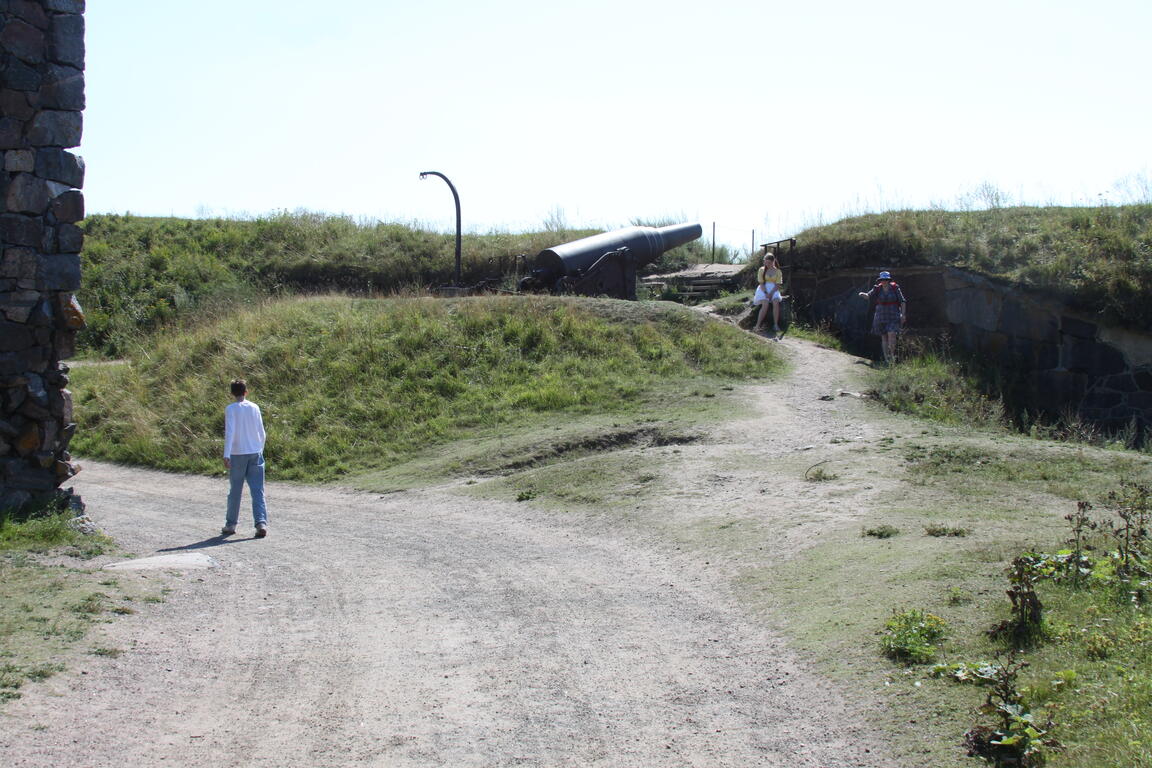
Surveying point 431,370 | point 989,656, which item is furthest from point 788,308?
point 989,656

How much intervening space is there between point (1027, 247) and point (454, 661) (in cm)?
1792

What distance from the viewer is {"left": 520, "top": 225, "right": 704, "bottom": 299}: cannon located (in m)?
21.1

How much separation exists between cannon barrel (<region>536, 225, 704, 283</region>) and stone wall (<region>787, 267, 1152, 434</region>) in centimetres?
474

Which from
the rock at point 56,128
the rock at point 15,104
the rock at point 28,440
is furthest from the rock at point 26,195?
the rock at point 28,440

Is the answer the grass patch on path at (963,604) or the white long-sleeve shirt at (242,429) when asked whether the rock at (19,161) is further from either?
the grass patch on path at (963,604)

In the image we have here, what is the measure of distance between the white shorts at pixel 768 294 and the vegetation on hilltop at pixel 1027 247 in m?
2.46

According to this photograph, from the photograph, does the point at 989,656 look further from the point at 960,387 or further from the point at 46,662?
the point at 960,387

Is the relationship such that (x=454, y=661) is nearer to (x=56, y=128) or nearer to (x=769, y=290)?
(x=56, y=128)

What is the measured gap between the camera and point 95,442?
54.8 feet

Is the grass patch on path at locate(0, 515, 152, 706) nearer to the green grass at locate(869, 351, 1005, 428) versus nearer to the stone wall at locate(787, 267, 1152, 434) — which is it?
the green grass at locate(869, 351, 1005, 428)

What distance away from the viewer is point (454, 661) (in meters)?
5.89

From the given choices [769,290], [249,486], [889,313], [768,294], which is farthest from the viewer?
[768,294]

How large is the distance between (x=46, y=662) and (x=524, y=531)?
505 cm

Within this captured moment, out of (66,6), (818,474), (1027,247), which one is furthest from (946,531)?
(1027,247)
